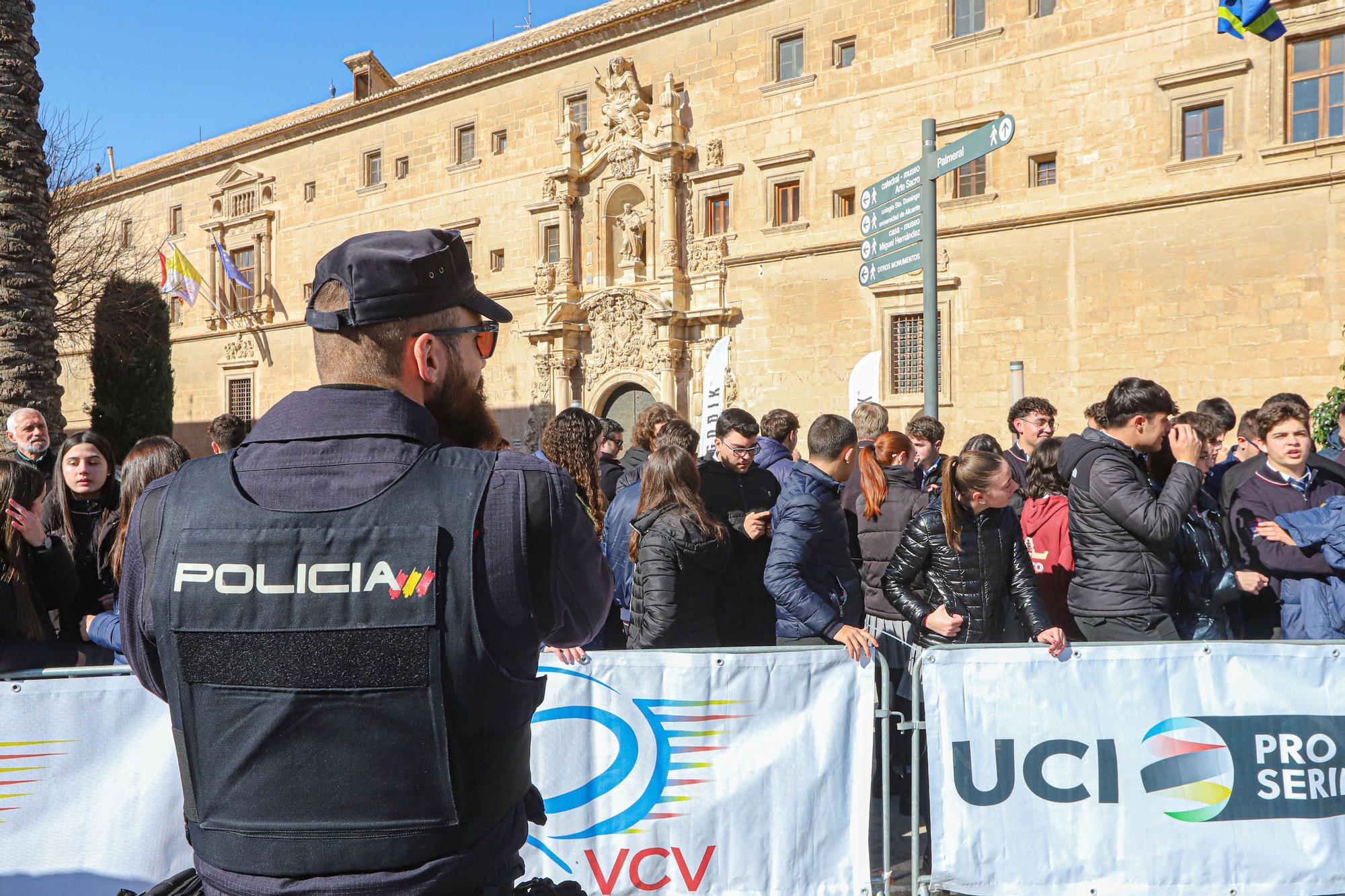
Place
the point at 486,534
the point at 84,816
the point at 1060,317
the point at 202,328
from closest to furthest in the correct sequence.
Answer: the point at 486,534
the point at 84,816
the point at 1060,317
the point at 202,328

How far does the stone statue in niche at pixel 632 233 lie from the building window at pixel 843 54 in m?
5.22

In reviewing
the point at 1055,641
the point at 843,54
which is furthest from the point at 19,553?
the point at 843,54

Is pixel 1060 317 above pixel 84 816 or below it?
above

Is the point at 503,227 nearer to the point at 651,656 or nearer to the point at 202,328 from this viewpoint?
the point at 202,328

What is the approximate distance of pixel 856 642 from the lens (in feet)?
13.3

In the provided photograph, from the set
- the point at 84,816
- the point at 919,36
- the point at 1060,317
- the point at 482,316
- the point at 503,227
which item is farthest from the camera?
the point at 503,227

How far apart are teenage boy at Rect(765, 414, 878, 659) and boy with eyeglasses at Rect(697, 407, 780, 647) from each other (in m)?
0.24

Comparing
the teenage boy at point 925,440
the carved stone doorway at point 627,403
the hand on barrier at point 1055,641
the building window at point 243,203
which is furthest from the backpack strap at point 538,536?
the building window at point 243,203

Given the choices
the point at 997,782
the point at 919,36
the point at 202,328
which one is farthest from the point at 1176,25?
the point at 202,328

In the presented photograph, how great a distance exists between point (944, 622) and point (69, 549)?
3931mm

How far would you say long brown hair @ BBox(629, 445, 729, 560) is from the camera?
15.4 ft

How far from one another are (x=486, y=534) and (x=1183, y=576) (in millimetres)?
4145

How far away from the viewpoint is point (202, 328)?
101 feet

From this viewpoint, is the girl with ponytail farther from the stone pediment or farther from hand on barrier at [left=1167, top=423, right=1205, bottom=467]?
the stone pediment
